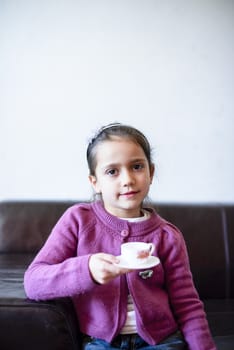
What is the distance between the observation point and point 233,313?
4.41 feet

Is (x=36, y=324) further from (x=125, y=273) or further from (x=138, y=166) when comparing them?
(x=138, y=166)

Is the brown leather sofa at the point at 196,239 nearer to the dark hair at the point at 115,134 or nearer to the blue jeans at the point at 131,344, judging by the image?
the blue jeans at the point at 131,344

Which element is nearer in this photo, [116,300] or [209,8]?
[116,300]

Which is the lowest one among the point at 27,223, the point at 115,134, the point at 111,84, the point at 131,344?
the point at 131,344

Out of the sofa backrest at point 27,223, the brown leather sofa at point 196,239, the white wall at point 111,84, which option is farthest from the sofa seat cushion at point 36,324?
the white wall at point 111,84

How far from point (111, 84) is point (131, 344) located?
4.07 feet

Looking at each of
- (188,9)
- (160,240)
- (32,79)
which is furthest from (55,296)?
(188,9)

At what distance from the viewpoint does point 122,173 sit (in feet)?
2.87

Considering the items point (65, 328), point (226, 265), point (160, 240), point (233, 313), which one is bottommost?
point (233, 313)

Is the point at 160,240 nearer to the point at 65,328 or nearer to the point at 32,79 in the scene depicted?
the point at 65,328

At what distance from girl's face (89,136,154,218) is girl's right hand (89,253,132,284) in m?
0.19

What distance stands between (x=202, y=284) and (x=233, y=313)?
204mm

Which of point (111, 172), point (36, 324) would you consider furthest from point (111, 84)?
point (36, 324)

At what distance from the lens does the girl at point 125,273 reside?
838mm
